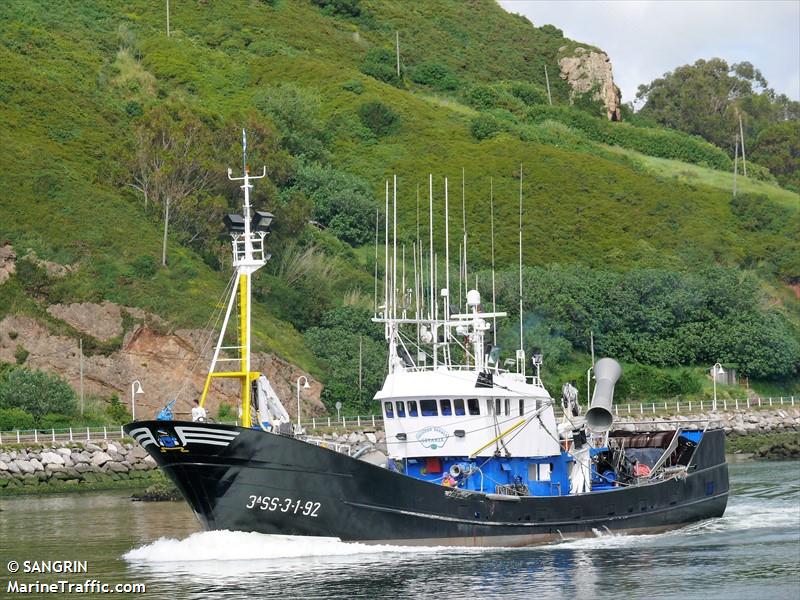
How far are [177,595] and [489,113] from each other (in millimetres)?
134570

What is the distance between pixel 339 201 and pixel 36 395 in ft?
174

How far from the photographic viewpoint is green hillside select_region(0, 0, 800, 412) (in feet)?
320

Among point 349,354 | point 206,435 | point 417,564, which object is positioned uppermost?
point 349,354

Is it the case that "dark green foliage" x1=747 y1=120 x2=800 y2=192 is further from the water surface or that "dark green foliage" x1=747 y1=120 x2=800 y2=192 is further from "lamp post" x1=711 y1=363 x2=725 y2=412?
the water surface

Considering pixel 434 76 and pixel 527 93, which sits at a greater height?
pixel 434 76

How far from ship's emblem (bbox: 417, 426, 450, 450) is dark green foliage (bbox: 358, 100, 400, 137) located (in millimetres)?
108998

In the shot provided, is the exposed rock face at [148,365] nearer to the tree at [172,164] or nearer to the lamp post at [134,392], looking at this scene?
the lamp post at [134,392]

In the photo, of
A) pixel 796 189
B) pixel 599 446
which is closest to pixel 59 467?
pixel 599 446

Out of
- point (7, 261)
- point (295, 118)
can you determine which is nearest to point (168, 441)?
point (7, 261)

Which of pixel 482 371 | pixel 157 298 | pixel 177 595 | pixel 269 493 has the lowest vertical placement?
pixel 177 595

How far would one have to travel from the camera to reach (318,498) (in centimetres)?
4156

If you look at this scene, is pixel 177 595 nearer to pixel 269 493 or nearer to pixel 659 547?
pixel 269 493

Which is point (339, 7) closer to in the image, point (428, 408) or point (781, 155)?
point (781, 155)

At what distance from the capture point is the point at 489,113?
6580 inches
